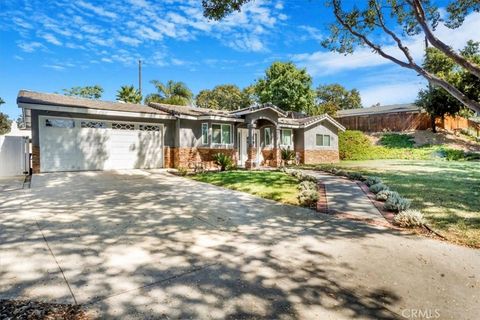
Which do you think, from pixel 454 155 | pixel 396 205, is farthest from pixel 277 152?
pixel 454 155

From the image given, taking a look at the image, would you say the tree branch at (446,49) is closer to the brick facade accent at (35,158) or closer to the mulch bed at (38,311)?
the mulch bed at (38,311)

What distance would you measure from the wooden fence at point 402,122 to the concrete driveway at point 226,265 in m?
34.9

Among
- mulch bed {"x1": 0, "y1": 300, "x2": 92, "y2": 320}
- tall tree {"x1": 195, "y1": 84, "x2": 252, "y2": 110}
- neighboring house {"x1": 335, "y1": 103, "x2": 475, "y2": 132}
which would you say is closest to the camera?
mulch bed {"x1": 0, "y1": 300, "x2": 92, "y2": 320}

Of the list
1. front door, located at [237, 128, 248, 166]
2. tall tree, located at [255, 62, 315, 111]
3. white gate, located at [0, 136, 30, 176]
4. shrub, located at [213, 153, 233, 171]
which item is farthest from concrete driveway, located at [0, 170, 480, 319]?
tall tree, located at [255, 62, 315, 111]

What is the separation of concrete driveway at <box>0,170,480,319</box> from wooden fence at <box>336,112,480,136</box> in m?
34.9

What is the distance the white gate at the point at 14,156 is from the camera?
1280cm

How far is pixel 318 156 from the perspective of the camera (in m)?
23.4

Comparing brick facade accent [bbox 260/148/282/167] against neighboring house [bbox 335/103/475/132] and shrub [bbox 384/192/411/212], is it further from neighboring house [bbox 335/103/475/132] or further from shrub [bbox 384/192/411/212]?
neighboring house [bbox 335/103/475/132]

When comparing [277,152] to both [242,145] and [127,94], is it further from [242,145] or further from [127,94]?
[127,94]

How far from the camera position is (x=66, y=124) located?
44.0 ft

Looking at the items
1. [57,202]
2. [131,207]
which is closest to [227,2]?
[131,207]

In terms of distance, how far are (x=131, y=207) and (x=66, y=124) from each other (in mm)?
8957

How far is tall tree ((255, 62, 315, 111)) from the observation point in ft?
127

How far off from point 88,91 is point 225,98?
22.7 meters
